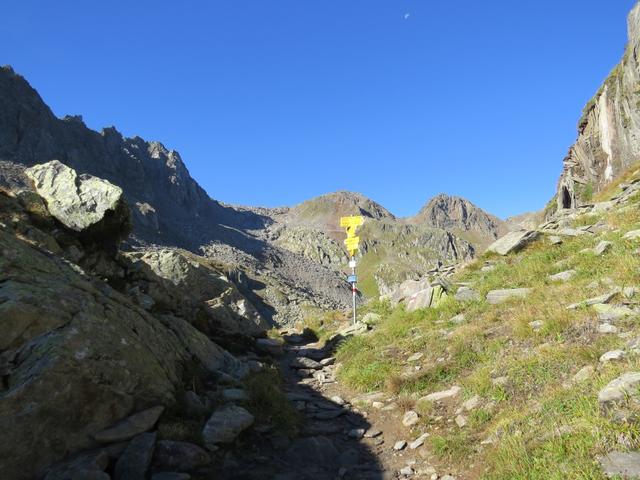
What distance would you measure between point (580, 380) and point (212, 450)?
5.78m

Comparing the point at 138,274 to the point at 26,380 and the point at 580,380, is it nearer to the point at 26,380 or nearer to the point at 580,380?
the point at 26,380

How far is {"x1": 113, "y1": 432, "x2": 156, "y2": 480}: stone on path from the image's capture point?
5461 mm

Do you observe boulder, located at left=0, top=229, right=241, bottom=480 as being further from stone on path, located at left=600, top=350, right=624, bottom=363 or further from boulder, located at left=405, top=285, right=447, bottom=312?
boulder, located at left=405, top=285, right=447, bottom=312

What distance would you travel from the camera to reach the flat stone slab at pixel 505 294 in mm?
12098

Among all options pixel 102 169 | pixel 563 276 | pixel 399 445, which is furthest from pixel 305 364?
pixel 102 169

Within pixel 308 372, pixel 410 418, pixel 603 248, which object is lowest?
pixel 410 418

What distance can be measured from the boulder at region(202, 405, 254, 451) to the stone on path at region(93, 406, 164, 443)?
82 centimetres

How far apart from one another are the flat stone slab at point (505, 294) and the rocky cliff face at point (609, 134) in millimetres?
26472

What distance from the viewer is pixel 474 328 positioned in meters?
10.7

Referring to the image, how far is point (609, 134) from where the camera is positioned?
119 ft

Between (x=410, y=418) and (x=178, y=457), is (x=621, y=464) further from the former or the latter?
(x=178, y=457)

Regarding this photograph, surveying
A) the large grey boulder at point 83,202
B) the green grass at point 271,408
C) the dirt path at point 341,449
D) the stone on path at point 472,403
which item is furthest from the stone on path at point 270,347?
the stone on path at point 472,403

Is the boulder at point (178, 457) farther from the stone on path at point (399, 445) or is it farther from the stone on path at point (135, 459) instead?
the stone on path at point (399, 445)

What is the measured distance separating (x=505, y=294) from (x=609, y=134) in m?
32.5
